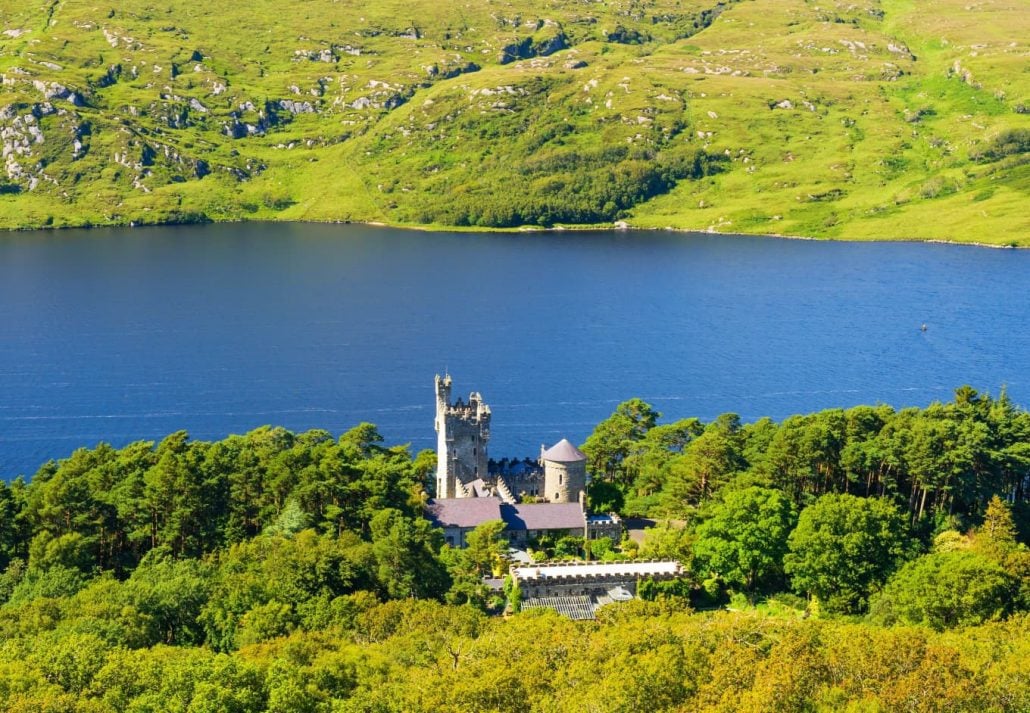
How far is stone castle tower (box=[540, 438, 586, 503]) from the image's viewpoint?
99.4 m

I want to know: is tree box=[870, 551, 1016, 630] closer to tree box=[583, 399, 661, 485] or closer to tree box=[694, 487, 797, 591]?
tree box=[694, 487, 797, 591]

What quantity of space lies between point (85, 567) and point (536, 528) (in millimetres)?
38415

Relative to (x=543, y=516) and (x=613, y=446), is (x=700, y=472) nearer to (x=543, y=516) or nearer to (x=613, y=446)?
(x=613, y=446)

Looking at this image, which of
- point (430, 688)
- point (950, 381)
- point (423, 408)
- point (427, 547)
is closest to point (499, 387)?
point (423, 408)

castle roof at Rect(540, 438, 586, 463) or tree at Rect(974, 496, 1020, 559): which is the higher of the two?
castle roof at Rect(540, 438, 586, 463)

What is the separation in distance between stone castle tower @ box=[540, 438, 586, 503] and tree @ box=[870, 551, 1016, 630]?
1241 inches

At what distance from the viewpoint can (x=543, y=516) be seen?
94562 mm

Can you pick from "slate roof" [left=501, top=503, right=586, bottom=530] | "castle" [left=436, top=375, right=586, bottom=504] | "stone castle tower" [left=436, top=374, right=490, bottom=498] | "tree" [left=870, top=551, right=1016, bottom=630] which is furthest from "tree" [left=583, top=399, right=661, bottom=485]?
"tree" [left=870, top=551, right=1016, bottom=630]

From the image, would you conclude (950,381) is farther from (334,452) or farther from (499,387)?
(334,452)

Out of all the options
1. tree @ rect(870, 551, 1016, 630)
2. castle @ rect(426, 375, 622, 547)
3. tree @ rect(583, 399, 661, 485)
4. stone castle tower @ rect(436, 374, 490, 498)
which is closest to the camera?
tree @ rect(870, 551, 1016, 630)

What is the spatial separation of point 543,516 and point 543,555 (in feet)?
17.4

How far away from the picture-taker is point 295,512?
288ft

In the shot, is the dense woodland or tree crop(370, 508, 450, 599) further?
tree crop(370, 508, 450, 599)

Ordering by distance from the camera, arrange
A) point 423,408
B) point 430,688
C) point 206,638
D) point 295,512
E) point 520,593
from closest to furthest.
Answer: point 430,688 → point 206,638 → point 520,593 → point 295,512 → point 423,408
